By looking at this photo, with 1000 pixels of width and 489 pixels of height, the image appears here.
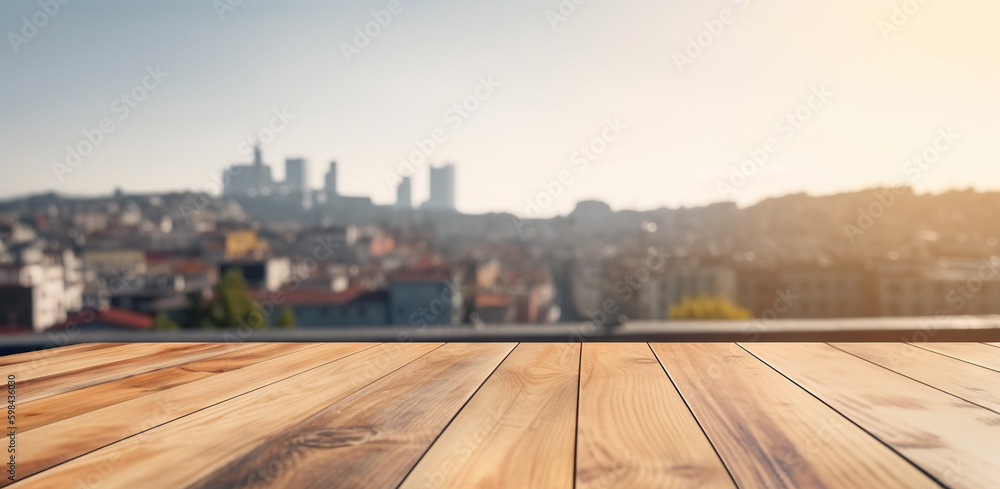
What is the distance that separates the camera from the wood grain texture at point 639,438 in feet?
2.01

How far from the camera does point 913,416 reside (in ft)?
2.84

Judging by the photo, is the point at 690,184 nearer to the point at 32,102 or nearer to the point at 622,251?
the point at 622,251

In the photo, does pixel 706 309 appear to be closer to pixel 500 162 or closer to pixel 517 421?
pixel 500 162

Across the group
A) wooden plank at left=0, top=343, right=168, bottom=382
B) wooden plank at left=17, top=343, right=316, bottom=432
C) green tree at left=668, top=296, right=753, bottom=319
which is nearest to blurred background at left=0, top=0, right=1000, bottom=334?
green tree at left=668, top=296, right=753, bottom=319

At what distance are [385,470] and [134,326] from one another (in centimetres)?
2607

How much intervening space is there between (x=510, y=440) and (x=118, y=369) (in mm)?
1137

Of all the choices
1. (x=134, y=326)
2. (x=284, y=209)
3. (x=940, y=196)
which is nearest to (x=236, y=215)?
(x=284, y=209)

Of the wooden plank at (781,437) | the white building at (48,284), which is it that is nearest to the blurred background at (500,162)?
the white building at (48,284)

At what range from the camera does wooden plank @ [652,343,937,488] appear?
62 cm

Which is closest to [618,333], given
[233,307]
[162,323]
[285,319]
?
[233,307]

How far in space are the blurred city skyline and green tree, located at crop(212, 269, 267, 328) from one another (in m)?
6.85

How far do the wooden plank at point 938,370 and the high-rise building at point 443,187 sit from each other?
2594 cm

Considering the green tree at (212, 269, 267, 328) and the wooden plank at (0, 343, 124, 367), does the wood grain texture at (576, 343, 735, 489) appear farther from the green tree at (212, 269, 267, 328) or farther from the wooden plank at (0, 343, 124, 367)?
the green tree at (212, 269, 267, 328)

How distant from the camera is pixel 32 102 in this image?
21.5 meters
